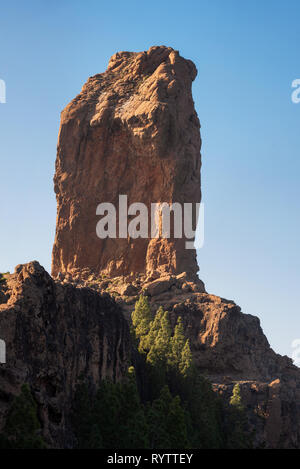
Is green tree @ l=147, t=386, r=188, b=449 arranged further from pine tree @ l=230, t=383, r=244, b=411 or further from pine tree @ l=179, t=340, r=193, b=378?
pine tree @ l=230, t=383, r=244, b=411

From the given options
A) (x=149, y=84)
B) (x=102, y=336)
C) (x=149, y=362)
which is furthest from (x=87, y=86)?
(x=102, y=336)

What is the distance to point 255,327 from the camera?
337 ft

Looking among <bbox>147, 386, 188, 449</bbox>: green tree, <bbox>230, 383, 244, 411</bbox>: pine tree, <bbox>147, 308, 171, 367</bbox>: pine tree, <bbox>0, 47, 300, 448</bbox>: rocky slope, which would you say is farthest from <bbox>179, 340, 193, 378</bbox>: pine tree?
<bbox>147, 386, 188, 449</bbox>: green tree

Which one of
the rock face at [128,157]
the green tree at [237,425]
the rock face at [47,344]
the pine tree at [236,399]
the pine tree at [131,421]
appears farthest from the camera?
the rock face at [128,157]

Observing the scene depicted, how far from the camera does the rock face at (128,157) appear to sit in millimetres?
109250

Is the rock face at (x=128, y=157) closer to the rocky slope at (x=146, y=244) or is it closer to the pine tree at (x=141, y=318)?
the rocky slope at (x=146, y=244)

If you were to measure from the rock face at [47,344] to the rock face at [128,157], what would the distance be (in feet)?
151

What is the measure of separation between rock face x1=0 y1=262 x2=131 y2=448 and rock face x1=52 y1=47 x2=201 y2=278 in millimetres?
46025

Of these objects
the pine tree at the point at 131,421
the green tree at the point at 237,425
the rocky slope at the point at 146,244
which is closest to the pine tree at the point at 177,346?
the rocky slope at the point at 146,244

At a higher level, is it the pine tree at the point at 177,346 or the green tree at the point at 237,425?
the pine tree at the point at 177,346

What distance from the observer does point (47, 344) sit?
47.8 meters
